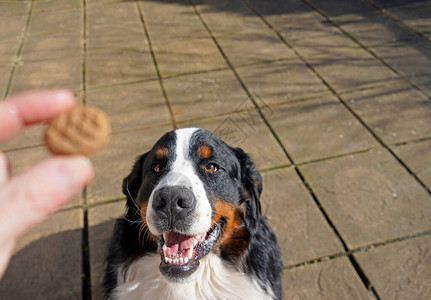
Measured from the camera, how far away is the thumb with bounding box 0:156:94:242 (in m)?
0.92

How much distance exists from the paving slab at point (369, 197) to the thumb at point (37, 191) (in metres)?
2.70

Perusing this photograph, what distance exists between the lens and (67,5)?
24.6 feet

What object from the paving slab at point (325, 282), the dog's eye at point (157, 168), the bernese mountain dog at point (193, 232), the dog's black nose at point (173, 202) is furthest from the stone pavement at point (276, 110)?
the dog's black nose at point (173, 202)

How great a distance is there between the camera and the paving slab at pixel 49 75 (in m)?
5.23

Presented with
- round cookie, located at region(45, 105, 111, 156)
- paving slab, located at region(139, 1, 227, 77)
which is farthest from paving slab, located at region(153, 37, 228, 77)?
round cookie, located at region(45, 105, 111, 156)

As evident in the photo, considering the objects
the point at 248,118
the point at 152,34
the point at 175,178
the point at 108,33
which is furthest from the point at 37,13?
the point at 175,178

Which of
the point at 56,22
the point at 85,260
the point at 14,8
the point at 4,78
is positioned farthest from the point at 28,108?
the point at 14,8

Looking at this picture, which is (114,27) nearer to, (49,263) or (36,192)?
(49,263)

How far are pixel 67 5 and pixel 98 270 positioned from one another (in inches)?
247

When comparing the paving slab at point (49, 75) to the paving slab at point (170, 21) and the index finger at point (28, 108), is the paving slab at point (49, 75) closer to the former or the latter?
the paving slab at point (170, 21)

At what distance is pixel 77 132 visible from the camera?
4.40 ft

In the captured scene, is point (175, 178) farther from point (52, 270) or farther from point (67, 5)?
point (67, 5)

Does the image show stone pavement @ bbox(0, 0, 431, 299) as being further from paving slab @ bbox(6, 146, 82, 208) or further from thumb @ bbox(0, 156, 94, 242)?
thumb @ bbox(0, 156, 94, 242)

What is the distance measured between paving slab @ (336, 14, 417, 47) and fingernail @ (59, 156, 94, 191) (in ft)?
18.8
